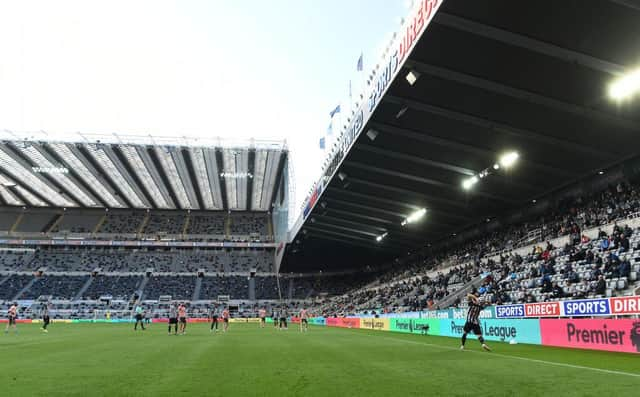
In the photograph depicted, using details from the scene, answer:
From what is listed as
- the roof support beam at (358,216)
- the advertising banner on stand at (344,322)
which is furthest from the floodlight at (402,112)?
the advertising banner on stand at (344,322)

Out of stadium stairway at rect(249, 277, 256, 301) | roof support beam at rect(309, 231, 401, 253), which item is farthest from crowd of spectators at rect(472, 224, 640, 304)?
stadium stairway at rect(249, 277, 256, 301)

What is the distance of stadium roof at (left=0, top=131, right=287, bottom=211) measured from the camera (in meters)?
51.4

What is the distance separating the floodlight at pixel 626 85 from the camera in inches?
632

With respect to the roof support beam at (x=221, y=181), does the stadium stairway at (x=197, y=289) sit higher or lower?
lower

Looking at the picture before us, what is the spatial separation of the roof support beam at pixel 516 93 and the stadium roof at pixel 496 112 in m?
0.04

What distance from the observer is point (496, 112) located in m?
20.2

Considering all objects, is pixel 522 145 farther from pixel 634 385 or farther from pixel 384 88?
pixel 634 385

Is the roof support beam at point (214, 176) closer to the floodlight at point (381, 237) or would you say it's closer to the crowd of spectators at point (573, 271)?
the floodlight at point (381, 237)

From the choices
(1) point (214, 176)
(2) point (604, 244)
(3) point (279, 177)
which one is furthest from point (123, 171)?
(2) point (604, 244)

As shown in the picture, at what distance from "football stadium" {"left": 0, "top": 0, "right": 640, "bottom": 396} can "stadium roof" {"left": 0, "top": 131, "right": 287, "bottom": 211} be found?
0.43 meters

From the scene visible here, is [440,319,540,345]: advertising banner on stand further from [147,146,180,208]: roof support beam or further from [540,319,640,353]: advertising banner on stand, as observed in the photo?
[147,146,180,208]: roof support beam

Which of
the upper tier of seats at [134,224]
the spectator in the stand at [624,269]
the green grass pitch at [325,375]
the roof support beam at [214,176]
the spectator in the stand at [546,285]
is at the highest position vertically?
the roof support beam at [214,176]

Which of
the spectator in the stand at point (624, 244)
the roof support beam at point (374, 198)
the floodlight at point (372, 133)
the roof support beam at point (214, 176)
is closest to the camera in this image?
the spectator in the stand at point (624, 244)


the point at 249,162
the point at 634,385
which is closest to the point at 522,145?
the point at 634,385
